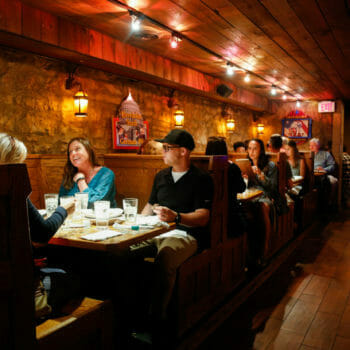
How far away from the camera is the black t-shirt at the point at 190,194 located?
288 centimetres

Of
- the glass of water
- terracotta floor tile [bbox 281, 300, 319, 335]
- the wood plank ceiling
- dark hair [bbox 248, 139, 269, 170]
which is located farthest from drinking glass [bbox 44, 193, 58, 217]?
dark hair [bbox 248, 139, 269, 170]

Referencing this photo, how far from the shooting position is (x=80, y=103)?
490 cm

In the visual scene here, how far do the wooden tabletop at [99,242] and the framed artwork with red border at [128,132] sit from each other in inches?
135

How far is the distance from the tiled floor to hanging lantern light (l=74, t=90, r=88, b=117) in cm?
328

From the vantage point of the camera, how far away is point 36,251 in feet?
9.32

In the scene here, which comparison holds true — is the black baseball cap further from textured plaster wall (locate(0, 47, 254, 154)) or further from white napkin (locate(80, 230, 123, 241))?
textured plaster wall (locate(0, 47, 254, 154))

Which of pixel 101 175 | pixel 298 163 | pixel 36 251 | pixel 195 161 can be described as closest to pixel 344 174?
pixel 298 163

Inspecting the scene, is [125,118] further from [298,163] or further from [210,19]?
[298,163]

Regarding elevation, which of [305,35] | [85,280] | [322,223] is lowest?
[322,223]

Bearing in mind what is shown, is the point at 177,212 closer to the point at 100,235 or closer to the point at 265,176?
the point at 100,235

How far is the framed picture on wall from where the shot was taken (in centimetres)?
1029

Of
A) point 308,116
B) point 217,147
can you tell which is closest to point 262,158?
point 217,147

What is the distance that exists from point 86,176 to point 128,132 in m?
2.24

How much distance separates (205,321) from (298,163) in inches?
168
